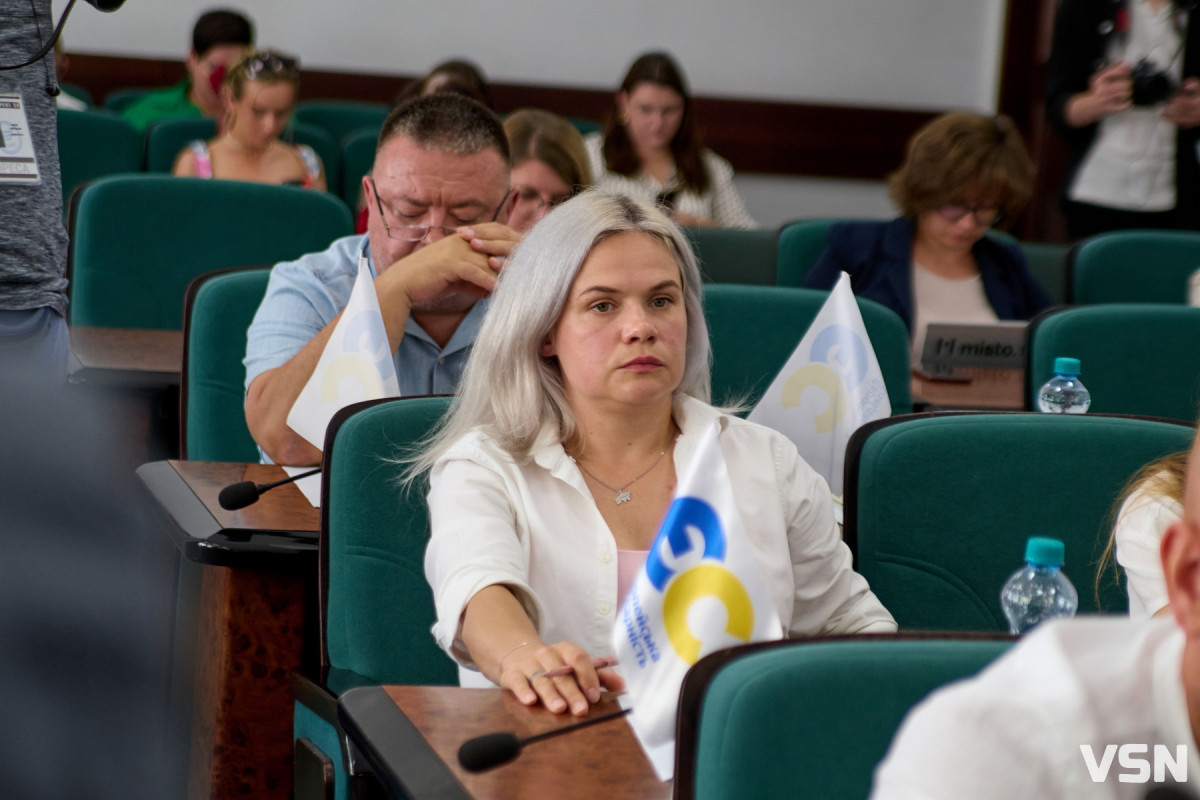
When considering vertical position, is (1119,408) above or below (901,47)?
below

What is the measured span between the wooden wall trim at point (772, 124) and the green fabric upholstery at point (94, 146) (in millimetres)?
1772

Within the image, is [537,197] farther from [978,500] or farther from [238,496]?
[978,500]

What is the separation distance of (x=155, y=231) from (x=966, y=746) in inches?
107

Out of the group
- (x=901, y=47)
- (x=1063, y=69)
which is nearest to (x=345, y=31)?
(x=901, y=47)

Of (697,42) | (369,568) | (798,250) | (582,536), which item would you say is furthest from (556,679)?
(697,42)

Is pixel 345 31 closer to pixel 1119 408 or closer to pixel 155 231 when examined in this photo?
pixel 155 231

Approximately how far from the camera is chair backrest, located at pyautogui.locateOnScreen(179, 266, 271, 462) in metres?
2.37

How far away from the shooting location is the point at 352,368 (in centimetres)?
191

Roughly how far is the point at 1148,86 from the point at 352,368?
9.55ft

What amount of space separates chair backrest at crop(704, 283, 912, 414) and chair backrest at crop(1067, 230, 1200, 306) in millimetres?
1235

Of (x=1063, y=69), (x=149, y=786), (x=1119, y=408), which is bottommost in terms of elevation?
(x=149, y=786)

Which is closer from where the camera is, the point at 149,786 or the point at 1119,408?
the point at 149,786

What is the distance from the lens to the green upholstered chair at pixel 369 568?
1.65 metres

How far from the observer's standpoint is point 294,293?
87.9 inches
